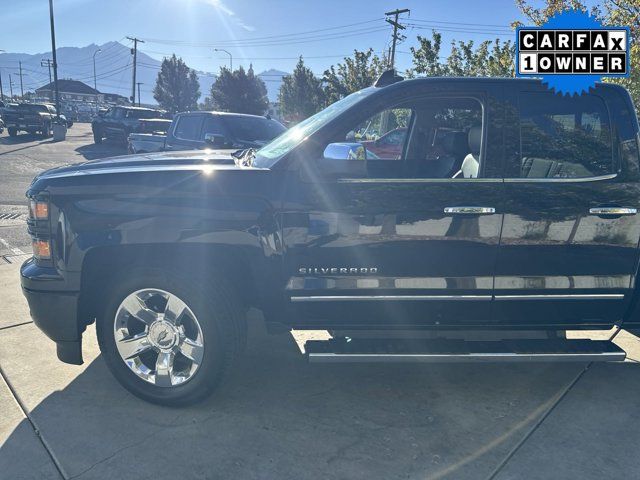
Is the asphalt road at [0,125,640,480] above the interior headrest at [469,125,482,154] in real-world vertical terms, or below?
below

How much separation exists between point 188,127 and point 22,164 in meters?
9.68

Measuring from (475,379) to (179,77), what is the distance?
71.0 metres

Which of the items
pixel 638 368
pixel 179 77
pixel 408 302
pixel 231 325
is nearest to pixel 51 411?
pixel 231 325

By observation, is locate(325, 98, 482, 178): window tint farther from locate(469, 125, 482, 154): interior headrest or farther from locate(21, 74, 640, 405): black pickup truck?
locate(21, 74, 640, 405): black pickup truck

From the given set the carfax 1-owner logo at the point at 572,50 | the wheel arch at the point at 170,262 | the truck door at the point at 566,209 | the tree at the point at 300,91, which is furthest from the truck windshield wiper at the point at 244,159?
the tree at the point at 300,91

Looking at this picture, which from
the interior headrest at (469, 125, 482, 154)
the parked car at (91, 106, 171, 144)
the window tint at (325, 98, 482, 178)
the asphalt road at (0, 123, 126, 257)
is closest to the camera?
the interior headrest at (469, 125, 482, 154)

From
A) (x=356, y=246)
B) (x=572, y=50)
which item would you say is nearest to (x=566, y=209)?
(x=356, y=246)

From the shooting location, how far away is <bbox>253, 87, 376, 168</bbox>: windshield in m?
3.02

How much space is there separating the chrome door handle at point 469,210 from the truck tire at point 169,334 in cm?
135

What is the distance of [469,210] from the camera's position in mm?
2859

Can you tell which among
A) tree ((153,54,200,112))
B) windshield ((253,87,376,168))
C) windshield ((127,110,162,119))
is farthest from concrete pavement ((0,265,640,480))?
tree ((153,54,200,112))

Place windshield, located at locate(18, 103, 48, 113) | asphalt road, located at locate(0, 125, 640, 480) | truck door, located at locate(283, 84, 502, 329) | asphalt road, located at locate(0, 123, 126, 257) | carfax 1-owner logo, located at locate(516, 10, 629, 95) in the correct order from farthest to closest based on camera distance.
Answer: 1. windshield, located at locate(18, 103, 48, 113)
2. asphalt road, located at locate(0, 123, 126, 257)
3. carfax 1-owner logo, located at locate(516, 10, 629, 95)
4. truck door, located at locate(283, 84, 502, 329)
5. asphalt road, located at locate(0, 125, 640, 480)

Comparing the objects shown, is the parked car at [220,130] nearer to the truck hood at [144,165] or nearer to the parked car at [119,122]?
the truck hood at [144,165]

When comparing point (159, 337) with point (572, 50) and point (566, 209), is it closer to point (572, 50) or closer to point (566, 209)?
point (566, 209)
